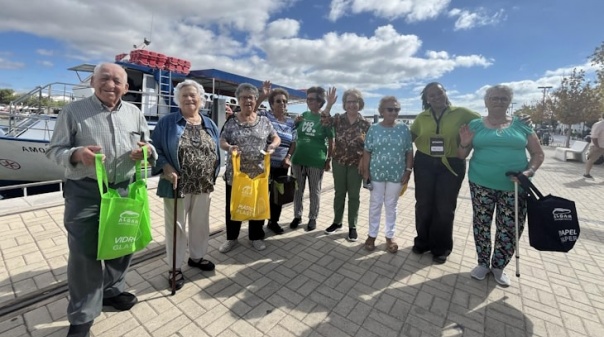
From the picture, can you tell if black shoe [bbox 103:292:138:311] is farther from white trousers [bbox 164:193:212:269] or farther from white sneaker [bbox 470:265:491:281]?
white sneaker [bbox 470:265:491:281]

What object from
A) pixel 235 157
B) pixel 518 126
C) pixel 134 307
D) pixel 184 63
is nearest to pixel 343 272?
pixel 235 157

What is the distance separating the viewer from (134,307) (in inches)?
95.1

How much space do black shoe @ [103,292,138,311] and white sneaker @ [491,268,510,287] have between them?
3473 millimetres

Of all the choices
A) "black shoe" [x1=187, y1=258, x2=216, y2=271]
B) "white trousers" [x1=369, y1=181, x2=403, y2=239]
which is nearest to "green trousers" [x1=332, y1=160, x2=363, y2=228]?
"white trousers" [x1=369, y1=181, x2=403, y2=239]

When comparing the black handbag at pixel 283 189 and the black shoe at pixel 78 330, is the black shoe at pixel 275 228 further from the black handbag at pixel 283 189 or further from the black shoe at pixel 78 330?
the black shoe at pixel 78 330

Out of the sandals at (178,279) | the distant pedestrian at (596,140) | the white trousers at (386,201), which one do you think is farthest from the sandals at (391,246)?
the distant pedestrian at (596,140)

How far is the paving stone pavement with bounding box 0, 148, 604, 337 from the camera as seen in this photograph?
7.47ft

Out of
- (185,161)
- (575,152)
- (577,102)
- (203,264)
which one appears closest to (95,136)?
(185,161)

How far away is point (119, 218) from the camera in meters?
1.98

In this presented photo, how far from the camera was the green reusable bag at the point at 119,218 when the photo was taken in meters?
1.92

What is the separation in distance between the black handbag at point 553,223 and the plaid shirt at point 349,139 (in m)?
1.80

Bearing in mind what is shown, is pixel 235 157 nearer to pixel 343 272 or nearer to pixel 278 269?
pixel 278 269

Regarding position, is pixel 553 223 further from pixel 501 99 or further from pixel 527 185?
pixel 501 99

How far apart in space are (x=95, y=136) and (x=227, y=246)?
2.01m
